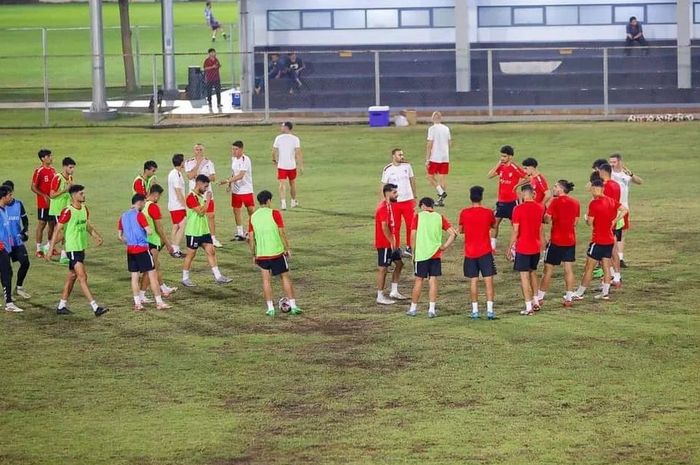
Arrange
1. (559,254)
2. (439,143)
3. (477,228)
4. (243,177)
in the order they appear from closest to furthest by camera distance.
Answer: (477,228), (559,254), (243,177), (439,143)

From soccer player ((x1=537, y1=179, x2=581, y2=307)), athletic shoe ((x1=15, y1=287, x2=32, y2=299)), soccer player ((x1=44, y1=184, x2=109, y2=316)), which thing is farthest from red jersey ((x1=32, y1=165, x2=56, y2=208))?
soccer player ((x1=537, y1=179, x2=581, y2=307))

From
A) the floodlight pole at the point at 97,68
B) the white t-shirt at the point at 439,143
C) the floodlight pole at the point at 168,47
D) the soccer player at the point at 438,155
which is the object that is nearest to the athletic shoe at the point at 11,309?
the soccer player at the point at 438,155

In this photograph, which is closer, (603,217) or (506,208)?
(603,217)

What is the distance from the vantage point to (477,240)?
790 inches

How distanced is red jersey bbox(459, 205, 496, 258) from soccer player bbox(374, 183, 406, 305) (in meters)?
1.59

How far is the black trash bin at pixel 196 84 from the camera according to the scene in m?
52.2

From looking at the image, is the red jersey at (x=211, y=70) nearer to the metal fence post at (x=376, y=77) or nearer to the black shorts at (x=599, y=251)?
the metal fence post at (x=376, y=77)

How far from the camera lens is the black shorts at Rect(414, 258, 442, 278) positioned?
20.4 metres

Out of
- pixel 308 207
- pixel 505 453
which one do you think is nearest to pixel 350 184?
pixel 308 207

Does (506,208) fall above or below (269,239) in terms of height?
above

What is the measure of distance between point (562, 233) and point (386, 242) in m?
2.79

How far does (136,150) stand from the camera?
139 feet

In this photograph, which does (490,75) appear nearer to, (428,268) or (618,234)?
(618,234)

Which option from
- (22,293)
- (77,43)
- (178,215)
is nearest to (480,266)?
(178,215)
